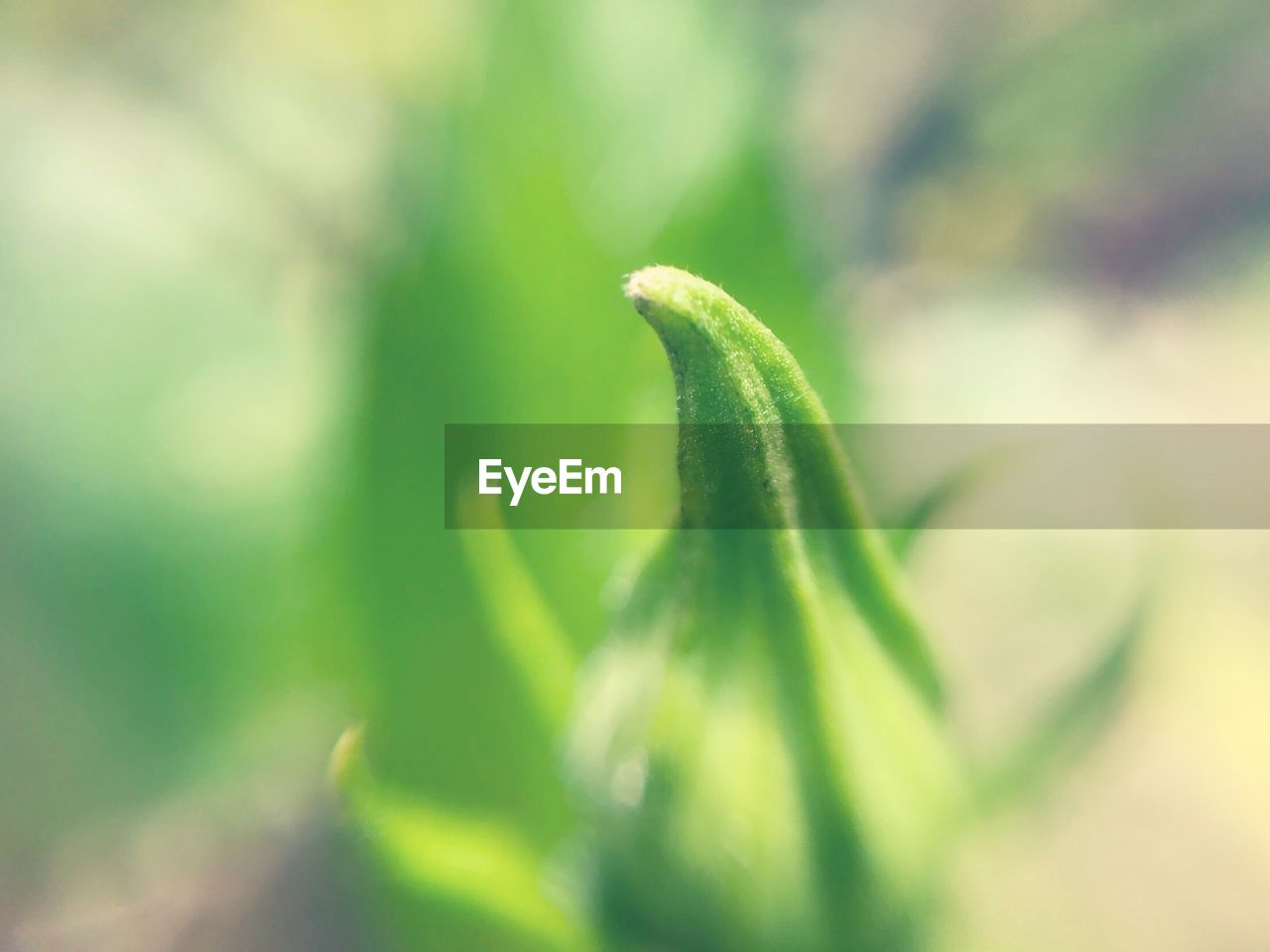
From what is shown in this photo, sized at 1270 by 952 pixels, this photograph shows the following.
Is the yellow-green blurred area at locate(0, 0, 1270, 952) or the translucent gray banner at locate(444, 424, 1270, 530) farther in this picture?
the yellow-green blurred area at locate(0, 0, 1270, 952)

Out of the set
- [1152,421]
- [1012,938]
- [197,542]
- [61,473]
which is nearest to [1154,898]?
[1012,938]

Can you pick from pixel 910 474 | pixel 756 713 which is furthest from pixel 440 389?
pixel 910 474

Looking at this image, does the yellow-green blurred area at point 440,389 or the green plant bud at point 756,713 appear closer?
the green plant bud at point 756,713

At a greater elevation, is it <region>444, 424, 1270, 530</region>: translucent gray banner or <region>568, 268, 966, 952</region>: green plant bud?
<region>444, 424, 1270, 530</region>: translucent gray banner

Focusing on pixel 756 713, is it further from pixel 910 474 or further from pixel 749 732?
pixel 910 474

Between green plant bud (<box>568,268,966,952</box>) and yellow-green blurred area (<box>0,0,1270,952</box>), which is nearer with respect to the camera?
green plant bud (<box>568,268,966,952</box>)

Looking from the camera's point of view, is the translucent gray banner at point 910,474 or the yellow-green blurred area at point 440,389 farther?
the yellow-green blurred area at point 440,389

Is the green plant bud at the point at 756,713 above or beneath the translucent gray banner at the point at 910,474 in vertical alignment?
beneath
